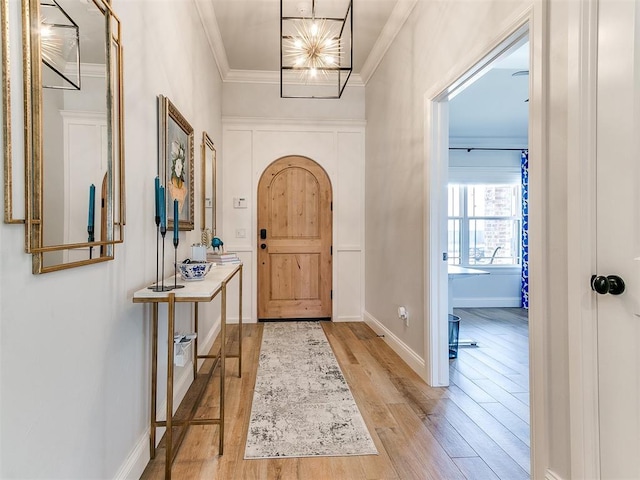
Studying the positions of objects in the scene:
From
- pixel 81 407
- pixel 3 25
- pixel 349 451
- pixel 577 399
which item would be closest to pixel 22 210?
pixel 3 25

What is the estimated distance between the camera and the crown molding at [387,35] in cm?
291

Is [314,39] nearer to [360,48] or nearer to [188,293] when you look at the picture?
[360,48]

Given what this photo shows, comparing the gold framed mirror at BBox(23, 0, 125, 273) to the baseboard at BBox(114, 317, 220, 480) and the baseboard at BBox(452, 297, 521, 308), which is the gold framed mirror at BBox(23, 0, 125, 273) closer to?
the baseboard at BBox(114, 317, 220, 480)

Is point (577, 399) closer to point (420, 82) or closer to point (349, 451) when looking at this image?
point (349, 451)

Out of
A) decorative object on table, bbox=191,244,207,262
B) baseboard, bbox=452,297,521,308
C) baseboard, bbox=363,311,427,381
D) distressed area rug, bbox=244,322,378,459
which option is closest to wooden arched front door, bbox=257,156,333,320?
baseboard, bbox=363,311,427,381

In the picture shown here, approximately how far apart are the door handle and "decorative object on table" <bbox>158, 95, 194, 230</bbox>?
6.01 ft

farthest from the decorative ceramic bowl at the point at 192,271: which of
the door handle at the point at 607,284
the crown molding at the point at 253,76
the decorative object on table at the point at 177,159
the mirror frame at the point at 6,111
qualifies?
the crown molding at the point at 253,76

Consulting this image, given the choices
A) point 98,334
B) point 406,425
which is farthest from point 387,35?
point 98,334

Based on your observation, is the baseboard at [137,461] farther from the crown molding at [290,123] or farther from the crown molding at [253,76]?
the crown molding at [253,76]

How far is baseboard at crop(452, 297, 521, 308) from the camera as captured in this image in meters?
5.53

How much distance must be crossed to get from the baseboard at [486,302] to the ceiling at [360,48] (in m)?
2.56

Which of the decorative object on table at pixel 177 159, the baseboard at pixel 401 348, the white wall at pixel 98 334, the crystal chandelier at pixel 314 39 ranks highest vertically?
the crystal chandelier at pixel 314 39

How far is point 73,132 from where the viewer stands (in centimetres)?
113

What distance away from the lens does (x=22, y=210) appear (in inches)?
35.6
